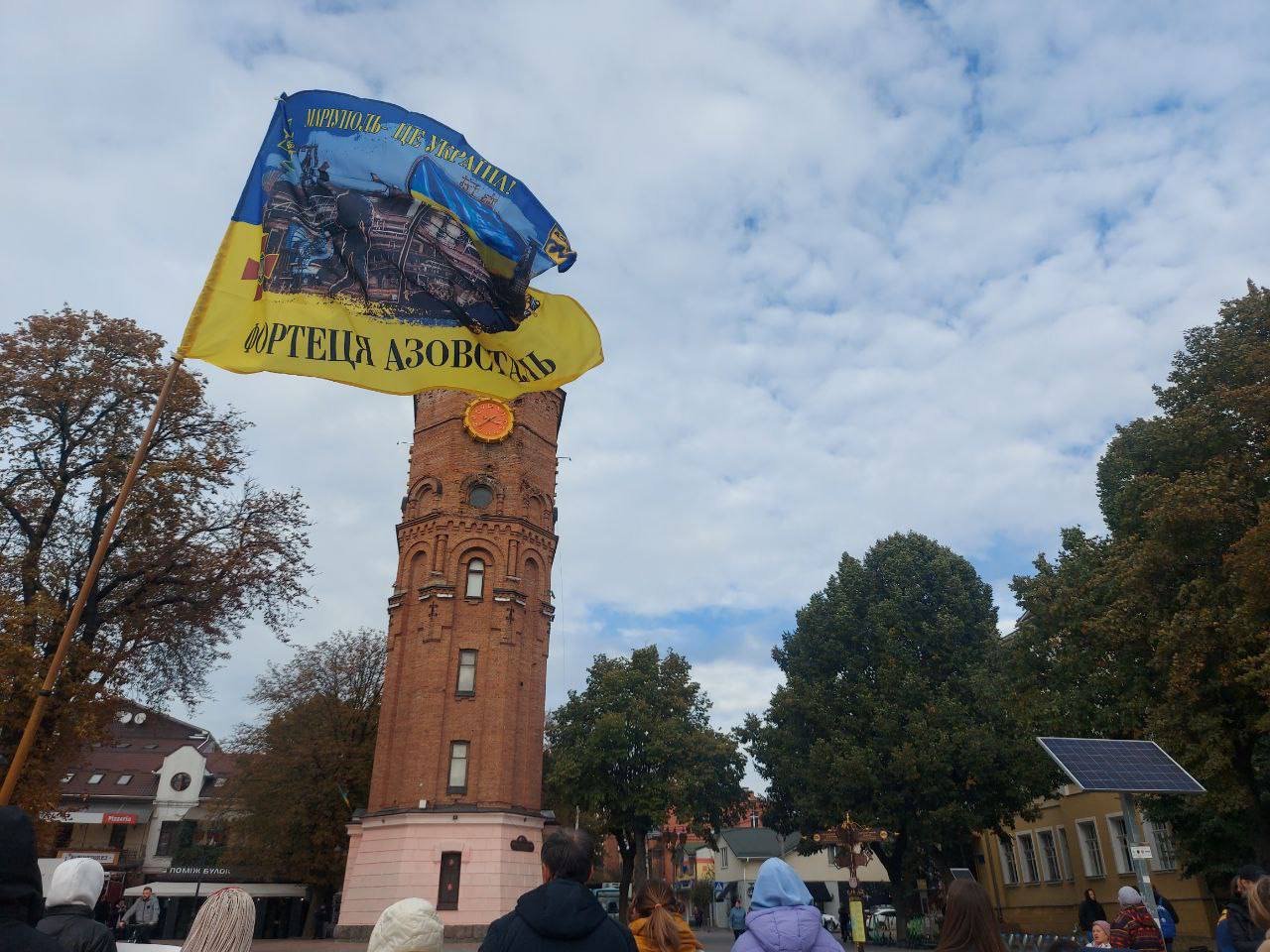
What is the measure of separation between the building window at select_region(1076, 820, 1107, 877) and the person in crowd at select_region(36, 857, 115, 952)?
121ft

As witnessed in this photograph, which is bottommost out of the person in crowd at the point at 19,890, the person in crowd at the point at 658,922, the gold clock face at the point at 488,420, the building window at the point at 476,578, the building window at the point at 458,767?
the person in crowd at the point at 658,922

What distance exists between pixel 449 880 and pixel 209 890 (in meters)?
16.4

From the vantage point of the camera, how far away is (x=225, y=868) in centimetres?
4788

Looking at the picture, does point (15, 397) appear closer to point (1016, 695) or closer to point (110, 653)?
point (110, 653)

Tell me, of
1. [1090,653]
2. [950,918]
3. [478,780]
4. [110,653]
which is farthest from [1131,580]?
[110,653]

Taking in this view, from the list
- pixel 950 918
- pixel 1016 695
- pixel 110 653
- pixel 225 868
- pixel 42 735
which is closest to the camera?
pixel 950 918

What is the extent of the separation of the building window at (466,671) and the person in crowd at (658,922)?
1058 inches

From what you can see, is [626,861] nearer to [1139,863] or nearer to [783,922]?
[1139,863]

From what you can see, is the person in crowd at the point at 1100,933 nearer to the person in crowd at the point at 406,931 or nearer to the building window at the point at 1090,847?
→ the person in crowd at the point at 406,931

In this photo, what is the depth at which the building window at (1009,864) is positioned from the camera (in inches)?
1567

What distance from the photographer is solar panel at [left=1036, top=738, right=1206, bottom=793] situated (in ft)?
43.0

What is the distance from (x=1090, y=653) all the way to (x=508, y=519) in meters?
21.1

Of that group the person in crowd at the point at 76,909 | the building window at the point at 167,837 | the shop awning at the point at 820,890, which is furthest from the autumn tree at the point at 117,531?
the shop awning at the point at 820,890

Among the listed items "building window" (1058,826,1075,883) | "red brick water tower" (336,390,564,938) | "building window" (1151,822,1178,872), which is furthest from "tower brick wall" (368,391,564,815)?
"building window" (1151,822,1178,872)
